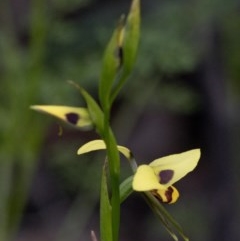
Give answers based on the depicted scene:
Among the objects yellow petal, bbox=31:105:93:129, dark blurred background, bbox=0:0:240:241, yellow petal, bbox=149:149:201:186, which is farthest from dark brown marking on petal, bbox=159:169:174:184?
dark blurred background, bbox=0:0:240:241

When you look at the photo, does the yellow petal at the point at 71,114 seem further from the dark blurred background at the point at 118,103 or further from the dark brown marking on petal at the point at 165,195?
the dark blurred background at the point at 118,103

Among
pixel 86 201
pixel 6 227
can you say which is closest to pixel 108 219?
pixel 6 227

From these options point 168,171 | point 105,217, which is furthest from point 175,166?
point 105,217

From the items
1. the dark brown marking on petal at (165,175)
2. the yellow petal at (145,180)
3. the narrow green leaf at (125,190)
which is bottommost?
the narrow green leaf at (125,190)

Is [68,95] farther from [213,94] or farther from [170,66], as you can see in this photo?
[213,94]

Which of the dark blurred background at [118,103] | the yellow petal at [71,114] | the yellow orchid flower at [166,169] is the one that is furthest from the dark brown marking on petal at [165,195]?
the dark blurred background at [118,103]
